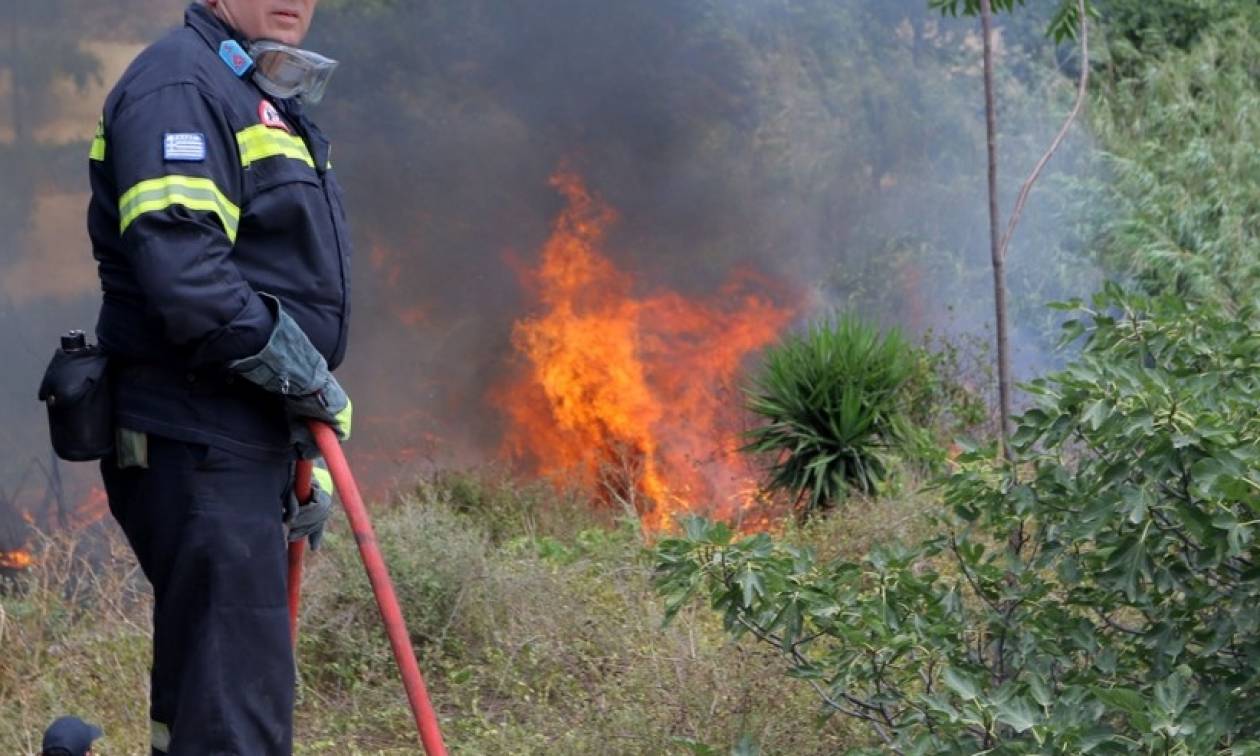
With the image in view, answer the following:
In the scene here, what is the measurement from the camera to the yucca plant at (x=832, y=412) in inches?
328

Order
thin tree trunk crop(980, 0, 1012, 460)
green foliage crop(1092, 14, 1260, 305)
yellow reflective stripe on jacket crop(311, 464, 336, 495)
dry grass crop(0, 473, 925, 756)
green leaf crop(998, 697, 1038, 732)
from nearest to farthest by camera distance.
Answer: green leaf crop(998, 697, 1038, 732)
yellow reflective stripe on jacket crop(311, 464, 336, 495)
dry grass crop(0, 473, 925, 756)
thin tree trunk crop(980, 0, 1012, 460)
green foliage crop(1092, 14, 1260, 305)

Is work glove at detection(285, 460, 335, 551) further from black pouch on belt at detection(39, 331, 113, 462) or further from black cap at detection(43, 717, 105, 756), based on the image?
black cap at detection(43, 717, 105, 756)

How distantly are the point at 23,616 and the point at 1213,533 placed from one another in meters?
4.56

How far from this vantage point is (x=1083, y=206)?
1160cm

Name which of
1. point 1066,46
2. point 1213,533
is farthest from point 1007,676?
point 1066,46

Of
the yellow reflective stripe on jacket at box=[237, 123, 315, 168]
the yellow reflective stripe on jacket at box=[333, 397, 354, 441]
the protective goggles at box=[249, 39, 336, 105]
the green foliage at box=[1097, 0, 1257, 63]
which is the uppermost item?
the protective goggles at box=[249, 39, 336, 105]

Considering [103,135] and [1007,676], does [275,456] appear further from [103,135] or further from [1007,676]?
[1007,676]

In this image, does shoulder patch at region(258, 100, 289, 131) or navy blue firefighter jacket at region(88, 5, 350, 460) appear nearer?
navy blue firefighter jacket at region(88, 5, 350, 460)

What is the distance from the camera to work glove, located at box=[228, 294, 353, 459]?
10.2ft

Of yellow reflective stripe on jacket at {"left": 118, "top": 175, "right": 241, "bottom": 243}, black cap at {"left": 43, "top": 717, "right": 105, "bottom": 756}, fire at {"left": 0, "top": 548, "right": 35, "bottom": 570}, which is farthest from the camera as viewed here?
fire at {"left": 0, "top": 548, "right": 35, "bottom": 570}

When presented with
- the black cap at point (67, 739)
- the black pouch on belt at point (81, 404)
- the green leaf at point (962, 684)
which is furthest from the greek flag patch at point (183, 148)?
the green leaf at point (962, 684)

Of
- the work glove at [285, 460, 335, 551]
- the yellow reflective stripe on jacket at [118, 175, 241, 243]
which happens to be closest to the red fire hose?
the work glove at [285, 460, 335, 551]

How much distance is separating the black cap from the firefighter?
0.77 meters

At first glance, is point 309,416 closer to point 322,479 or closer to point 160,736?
point 322,479
